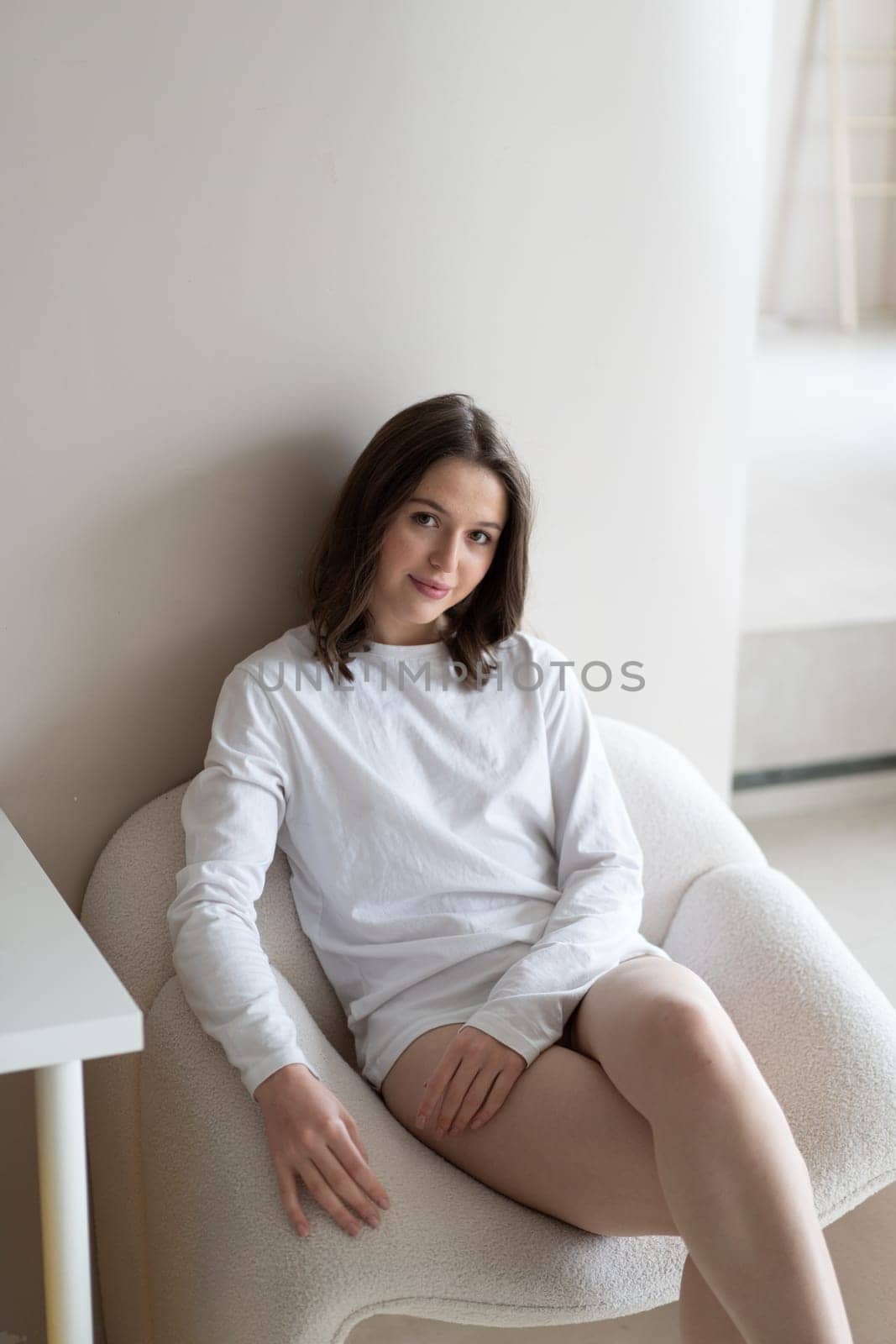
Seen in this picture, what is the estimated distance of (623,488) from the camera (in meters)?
1.75

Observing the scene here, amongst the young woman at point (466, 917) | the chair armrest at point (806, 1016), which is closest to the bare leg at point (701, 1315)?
the young woman at point (466, 917)

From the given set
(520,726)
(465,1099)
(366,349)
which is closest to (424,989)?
(465,1099)

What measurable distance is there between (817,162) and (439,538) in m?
4.01

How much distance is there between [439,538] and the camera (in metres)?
1.42

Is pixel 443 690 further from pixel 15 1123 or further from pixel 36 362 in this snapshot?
pixel 15 1123

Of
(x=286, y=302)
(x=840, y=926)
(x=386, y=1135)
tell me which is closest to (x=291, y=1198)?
(x=386, y=1135)

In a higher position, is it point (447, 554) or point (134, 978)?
point (447, 554)

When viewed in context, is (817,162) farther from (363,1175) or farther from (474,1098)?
(363,1175)

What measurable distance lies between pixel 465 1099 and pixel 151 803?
48 centimetres

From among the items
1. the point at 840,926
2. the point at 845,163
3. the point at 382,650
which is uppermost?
the point at 845,163

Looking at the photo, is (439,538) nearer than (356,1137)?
No

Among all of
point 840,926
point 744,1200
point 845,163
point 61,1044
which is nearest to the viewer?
point 61,1044

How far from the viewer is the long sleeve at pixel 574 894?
50.1 inches

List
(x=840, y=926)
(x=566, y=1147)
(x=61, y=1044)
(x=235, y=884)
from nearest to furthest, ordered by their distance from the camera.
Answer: (x=61, y=1044) < (x=566, y=1147) < (x=235, y=884) < (x=840, y=926)
